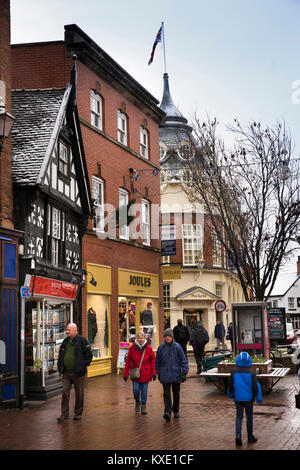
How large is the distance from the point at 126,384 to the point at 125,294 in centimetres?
597

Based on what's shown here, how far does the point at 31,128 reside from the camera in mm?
17531

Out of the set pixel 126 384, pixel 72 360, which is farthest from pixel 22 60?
pixel 72 360

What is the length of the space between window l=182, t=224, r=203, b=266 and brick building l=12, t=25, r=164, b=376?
43.6ft

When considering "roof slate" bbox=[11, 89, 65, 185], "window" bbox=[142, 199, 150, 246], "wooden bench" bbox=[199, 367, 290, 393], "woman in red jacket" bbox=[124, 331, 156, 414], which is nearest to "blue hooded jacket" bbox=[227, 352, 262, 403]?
"woman in red jacket" bbox=[124, 331, 156, 414]

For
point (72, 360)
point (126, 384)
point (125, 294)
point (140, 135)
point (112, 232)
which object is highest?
point (140, 135)

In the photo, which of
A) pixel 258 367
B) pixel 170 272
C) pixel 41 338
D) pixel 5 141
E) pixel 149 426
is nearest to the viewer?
pixel 149 426

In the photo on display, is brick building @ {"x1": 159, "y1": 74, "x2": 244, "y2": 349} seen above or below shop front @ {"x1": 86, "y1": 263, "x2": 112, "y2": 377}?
above

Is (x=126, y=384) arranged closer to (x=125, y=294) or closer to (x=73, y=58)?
(x=125, y=294)

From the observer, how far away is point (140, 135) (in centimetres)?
2741

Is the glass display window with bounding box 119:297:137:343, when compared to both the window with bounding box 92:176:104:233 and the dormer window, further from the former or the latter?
the dormer window

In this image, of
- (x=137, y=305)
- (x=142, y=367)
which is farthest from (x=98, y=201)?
(x=142, y=367)

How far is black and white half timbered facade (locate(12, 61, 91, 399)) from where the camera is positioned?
619 inches

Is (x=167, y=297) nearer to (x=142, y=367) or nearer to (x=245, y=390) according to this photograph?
(x=142, y=367)

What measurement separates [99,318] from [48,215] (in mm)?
6063
